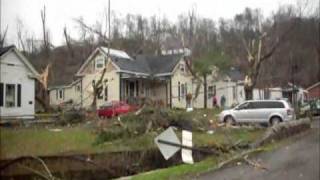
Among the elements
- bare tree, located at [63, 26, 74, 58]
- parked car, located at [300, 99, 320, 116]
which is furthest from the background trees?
parked car, located at [300, 99, 320, 116]

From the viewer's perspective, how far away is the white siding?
5.91 meters

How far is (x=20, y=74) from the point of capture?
6.79 m

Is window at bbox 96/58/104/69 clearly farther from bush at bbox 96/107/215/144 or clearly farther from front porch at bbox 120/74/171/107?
bush at bbox 96/107/215/144

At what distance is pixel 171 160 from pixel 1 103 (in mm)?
4315

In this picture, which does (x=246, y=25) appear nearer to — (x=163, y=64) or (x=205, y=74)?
(x=205, y=74)

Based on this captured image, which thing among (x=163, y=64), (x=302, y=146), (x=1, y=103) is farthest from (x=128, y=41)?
(x=163, y=64)

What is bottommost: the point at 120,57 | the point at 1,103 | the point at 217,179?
the point at 217,179

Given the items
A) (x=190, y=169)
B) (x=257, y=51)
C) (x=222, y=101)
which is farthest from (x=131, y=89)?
(x=190, y=169)

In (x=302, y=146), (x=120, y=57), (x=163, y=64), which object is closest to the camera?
(x=302, y=146)

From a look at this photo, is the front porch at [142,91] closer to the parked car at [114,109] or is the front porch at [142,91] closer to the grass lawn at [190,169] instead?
the parked car at [114,109]

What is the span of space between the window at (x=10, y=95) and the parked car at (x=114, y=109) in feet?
11.9

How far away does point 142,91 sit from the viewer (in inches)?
473

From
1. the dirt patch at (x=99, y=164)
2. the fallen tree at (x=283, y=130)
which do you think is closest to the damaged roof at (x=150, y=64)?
the dirt patch at (x=99, y=164)

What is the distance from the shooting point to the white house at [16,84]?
580cm
